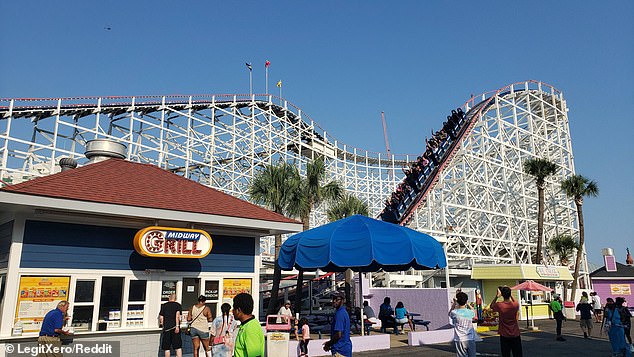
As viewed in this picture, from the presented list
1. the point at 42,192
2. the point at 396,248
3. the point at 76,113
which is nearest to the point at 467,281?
the point at 396,248

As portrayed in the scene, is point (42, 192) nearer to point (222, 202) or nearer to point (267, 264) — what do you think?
point (222, 202)

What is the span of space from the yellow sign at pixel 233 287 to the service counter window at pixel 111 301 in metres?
2.21

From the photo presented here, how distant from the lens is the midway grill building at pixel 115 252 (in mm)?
8250

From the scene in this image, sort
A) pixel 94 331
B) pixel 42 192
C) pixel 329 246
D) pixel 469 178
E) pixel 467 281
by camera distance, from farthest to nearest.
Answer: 1. pixel 469 178
2. pixel 467 281
3. pixel 329 246
4. pixel 94 331
5. pixel 42 192

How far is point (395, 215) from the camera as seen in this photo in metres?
27.8

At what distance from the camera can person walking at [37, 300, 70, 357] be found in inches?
295

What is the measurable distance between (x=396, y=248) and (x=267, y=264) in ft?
62.3

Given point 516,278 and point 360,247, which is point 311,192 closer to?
point 516,278

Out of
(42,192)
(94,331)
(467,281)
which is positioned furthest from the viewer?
(467,281)

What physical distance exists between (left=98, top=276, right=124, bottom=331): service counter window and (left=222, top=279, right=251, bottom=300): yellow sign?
87.2 inches

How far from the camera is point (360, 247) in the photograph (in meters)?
10.4

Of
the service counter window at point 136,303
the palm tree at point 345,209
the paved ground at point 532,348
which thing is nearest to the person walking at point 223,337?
the service counter window at point 136,303

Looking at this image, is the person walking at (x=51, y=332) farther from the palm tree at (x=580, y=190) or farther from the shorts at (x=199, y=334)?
the palm tree at (x=580, y=190)

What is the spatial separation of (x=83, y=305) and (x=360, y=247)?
5.75m
